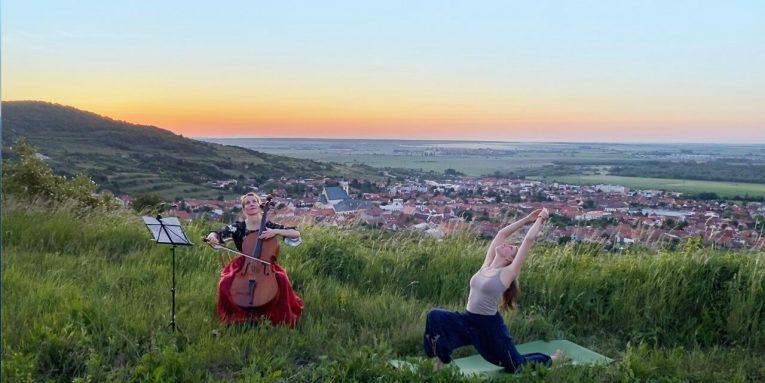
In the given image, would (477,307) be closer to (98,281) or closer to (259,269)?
(259,269)

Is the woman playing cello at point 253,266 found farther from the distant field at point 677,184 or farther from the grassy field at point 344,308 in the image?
the distant field at point 677,184

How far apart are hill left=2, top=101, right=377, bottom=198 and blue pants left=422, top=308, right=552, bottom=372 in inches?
425

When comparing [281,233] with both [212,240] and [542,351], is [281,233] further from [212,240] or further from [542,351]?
[542,351]

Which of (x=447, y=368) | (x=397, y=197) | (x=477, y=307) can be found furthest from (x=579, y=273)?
(x=397, y=197)

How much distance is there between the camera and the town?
966 cm

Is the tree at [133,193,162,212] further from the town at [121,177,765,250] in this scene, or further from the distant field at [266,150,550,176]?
the distant field at [266,150,550,176]

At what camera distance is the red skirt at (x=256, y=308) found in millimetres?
5969

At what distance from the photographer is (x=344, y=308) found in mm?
6750

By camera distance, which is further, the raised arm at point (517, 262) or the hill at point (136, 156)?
the hill at point (136, 156)

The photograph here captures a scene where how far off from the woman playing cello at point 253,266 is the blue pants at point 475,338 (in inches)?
57.9

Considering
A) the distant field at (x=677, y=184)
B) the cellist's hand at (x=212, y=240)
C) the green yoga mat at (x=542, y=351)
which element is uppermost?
the cellist's hand at (x=212, y=240)

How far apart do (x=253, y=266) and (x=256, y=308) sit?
390 millimetres

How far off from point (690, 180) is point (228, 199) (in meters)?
12.5

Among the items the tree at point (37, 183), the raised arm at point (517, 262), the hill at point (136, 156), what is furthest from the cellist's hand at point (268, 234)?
the hill at point (136, 156)
